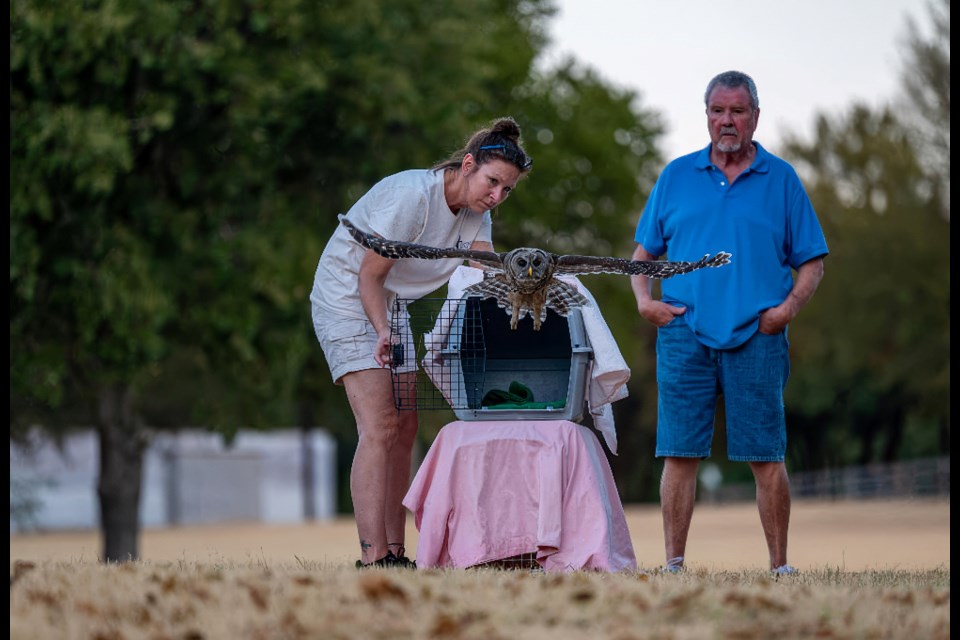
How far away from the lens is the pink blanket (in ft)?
22.9

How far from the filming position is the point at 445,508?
711 cm

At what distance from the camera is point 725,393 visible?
287 inches

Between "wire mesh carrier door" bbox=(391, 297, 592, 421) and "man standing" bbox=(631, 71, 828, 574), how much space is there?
0.42 meters

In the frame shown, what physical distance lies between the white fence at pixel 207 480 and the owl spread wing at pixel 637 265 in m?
33.7

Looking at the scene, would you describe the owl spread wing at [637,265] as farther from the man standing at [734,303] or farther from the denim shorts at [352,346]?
the denim shorts at [352,346]

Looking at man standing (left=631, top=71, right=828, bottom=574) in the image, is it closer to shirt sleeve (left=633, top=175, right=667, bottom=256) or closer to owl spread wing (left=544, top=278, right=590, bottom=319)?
shirt sleeve (left=633, top=175, right=667, bottom=256)

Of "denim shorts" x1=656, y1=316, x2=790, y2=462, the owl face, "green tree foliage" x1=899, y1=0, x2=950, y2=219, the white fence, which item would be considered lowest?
the white fence

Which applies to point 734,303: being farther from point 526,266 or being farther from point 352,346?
point 352,346

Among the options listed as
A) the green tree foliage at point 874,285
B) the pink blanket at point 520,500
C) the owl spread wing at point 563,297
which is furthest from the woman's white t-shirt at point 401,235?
the green tree foliage at point 874,285

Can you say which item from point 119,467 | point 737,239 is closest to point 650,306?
point 737,239

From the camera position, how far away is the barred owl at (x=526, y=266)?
665cm

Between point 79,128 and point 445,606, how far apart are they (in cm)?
1230

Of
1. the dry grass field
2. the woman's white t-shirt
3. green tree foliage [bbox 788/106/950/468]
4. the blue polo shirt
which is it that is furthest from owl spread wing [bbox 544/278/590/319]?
green tree foliage [bbox 788/106/950/468]

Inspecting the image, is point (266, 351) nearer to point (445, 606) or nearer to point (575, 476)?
point (575, 476)
